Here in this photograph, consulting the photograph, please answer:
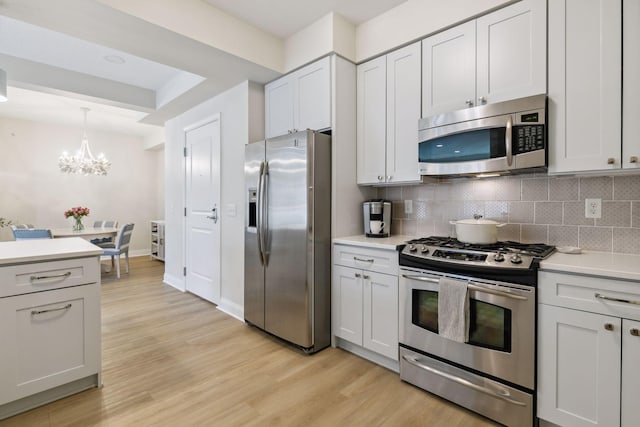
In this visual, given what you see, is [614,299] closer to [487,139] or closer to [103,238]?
[487,139]

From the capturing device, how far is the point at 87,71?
3.81 metres

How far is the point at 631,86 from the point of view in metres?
1.68

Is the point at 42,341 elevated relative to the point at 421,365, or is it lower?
elevated

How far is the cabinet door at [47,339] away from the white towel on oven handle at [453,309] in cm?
224

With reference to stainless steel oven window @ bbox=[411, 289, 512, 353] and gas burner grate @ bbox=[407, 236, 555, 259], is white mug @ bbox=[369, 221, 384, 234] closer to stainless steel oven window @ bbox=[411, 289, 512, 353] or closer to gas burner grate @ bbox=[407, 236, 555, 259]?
gas burner grate @ bbox=[407, 236, 555, 259]

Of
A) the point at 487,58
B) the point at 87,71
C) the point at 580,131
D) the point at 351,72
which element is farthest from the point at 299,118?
the point at 87,71

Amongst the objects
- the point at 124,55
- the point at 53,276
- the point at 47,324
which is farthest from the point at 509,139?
the point at 124,55

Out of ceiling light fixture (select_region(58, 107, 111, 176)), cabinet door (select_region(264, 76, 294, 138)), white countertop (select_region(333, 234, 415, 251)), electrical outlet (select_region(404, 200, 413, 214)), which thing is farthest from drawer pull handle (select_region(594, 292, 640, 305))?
ceiling light fixture (select_region(58, 107, 111, 176))

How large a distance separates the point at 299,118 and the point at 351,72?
63 centimetres

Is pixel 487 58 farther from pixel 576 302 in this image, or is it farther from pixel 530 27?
pixel 576 302

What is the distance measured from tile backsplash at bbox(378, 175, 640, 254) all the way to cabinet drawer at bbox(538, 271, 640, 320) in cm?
68

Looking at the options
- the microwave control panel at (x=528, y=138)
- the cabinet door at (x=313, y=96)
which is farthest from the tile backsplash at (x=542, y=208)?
the cabinet door at (x=313, y=96)

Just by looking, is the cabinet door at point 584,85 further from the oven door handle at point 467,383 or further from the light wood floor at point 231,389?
the light wood floor at point 231,389

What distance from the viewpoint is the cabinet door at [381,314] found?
7.55 ft
